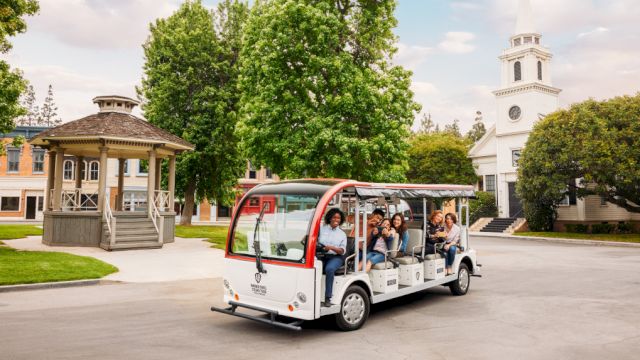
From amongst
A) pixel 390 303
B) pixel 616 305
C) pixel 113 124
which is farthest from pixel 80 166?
pixel 616 305

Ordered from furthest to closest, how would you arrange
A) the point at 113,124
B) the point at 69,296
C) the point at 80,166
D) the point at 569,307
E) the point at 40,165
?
the point at 40,165, the point at 80,166, the point at 113,124, the point at 69,296, the point at 569,307

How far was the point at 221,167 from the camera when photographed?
29969 millimetres

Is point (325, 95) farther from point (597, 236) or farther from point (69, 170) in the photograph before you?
point (69, 170)

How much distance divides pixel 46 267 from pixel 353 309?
9475 mm

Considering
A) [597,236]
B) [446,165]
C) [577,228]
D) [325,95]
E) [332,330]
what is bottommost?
[332,330]

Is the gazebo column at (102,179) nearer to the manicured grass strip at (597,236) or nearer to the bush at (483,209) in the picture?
the manicured grass strip at (597,236)

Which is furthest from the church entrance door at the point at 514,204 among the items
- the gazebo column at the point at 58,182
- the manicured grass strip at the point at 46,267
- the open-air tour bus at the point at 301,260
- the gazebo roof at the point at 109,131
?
the manicured grass strip at the point at 46,267

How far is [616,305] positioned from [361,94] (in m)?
12.8

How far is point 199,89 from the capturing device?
29.8 meters

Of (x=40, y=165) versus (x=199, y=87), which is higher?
(x=199, y=87)

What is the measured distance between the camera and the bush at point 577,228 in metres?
32.1

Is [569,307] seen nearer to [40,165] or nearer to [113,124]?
[113,124]

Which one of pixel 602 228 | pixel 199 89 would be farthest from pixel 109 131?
pixel 602 228

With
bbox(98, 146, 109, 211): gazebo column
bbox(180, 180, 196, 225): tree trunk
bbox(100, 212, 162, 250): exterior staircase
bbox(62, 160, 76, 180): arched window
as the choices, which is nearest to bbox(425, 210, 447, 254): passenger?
bbox(100, 212, 162, 250): exterior staircase
